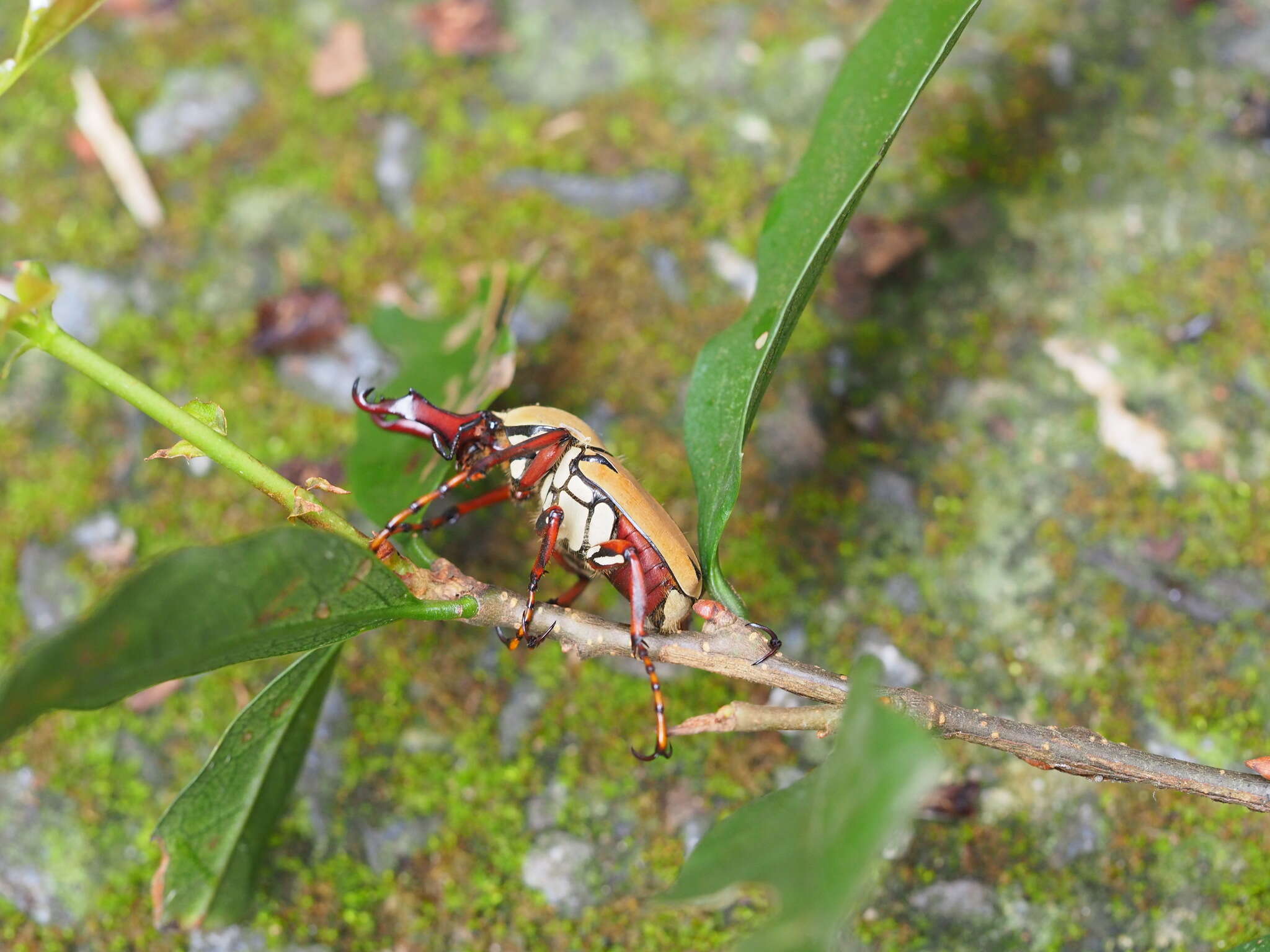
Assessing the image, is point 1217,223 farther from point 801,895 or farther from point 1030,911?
point 801,895

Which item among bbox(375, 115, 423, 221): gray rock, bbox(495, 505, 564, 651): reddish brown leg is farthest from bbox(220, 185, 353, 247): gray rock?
bbox(495, 505, 564, 651): reddish brown leg

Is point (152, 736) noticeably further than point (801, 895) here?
Yes

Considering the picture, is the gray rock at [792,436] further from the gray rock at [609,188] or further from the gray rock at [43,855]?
the gray rock at [43,855]

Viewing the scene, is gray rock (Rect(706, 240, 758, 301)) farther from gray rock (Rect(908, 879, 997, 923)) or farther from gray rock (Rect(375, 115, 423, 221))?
gray rock (Rect(908, 879, 997, 923))

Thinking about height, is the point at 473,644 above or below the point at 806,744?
above

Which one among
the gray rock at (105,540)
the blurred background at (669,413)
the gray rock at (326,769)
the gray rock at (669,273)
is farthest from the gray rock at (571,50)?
the gray rock at (326,769)

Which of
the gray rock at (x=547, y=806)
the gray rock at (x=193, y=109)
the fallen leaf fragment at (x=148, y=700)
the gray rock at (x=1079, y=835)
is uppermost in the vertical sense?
the gray rock at (x=193, y=109)

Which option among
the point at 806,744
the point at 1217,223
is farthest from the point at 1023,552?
the point at 1217,223

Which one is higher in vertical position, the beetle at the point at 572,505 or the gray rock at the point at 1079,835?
the beetle at the point at 572,505
